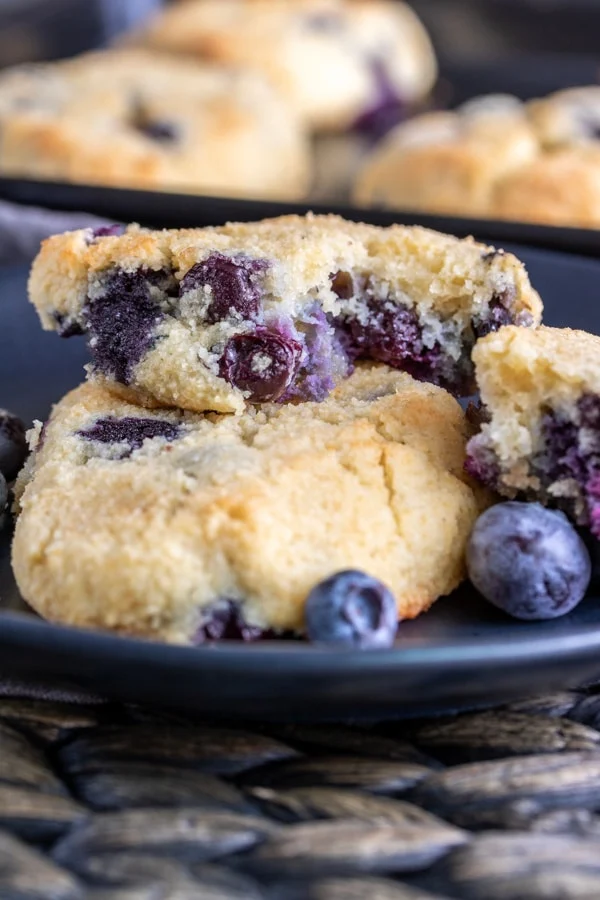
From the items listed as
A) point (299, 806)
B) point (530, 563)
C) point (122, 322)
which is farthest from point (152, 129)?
point (299, 806)

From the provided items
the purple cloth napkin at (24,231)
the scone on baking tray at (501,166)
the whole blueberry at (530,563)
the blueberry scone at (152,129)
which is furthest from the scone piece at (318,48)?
the whole blueberry at (530,563)

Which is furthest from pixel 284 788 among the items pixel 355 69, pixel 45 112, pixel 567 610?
pixel 355 69

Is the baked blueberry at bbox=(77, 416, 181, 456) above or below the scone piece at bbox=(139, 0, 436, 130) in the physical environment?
below

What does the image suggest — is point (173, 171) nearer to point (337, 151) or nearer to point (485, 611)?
point (337, 151)

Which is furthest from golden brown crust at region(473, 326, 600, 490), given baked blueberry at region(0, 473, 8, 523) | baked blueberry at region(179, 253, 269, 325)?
baked blueberry at region(0, 473, 8, 523)

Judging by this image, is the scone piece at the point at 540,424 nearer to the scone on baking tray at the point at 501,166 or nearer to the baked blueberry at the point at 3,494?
the baked blueberry at the point at 3,494

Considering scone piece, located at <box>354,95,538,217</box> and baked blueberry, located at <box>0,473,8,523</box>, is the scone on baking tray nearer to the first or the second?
scone piece, located at <box>354,95,538,217</box>

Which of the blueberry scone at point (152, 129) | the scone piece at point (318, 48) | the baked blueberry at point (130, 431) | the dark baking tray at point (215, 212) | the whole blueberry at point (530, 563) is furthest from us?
the scone piece at point (318, 48)
